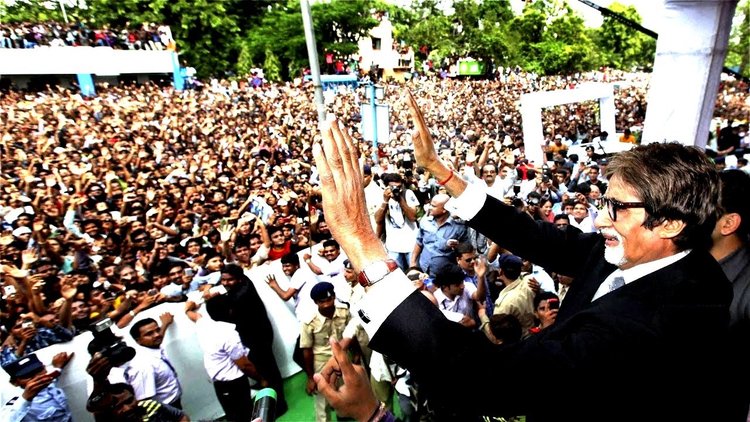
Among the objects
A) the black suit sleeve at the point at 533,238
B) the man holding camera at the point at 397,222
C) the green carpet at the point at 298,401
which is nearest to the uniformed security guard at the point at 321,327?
the green carpet at the point at 298,401

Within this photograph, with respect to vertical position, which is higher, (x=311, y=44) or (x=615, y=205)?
(x=311, y=44)

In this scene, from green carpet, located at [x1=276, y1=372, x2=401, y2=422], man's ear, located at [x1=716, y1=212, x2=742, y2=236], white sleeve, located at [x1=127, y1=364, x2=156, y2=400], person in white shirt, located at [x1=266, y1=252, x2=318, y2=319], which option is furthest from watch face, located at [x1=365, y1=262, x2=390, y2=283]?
person in white shirt, located at [x1=266, y1=252, x2=318, y2=319]

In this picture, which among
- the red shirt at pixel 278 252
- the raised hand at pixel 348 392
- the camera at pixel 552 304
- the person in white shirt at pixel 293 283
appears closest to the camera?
the raised hand at pixel 348 392

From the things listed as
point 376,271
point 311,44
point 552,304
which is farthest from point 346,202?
point 311,44

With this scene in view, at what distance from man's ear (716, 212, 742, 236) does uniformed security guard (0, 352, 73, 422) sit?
142 inches

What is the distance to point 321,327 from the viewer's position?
3.57 m

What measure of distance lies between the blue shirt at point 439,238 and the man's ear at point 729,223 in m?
2.82

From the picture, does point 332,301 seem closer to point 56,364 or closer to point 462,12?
point 56,364

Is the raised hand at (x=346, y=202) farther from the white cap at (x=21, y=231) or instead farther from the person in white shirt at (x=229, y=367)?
the white cap at (x=21, y=231)

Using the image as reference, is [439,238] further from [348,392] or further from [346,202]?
[346,202]

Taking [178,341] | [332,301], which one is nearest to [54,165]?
[178,341]

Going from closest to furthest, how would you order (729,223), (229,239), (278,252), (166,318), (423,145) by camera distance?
(423,145) < (729,223) < (166,318) < (278,252) < (229,239)

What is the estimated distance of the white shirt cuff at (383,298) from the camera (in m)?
0.87

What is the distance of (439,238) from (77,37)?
27454 mm
